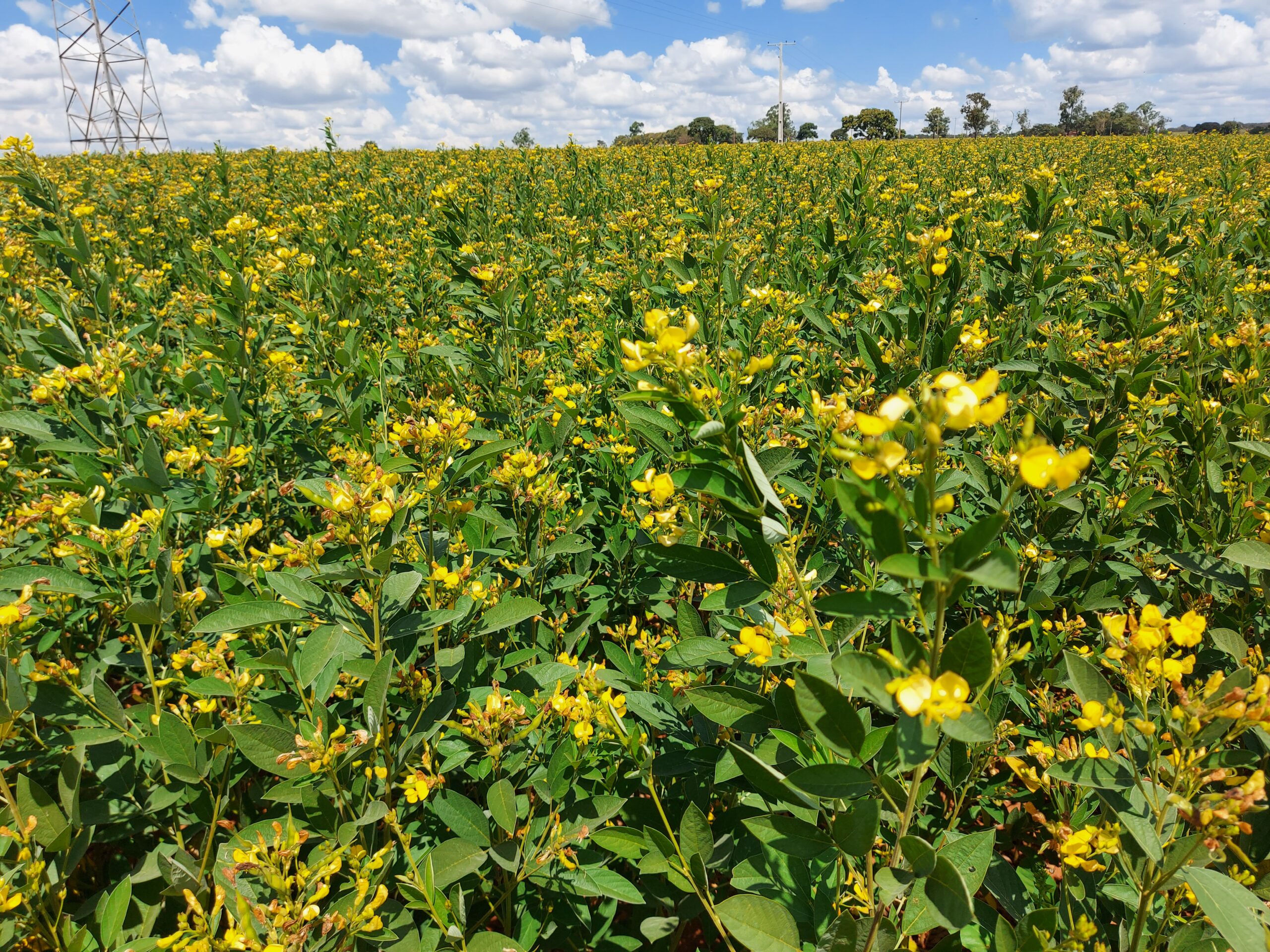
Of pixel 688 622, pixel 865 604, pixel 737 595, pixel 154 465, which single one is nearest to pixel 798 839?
pixel 737 595

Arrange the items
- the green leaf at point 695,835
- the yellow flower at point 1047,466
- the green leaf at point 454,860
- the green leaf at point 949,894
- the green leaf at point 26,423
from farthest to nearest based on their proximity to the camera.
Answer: the green leaf at point 26,423
the green leaf at point 454,860
the green leaf at point 695,835
the green leaf at point 949,894
the yellow flower at point 1047,466

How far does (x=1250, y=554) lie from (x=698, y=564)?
1.17 meters

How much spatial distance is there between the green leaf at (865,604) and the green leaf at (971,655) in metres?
0.06

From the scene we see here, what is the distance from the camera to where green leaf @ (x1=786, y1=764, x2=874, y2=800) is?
781 mm

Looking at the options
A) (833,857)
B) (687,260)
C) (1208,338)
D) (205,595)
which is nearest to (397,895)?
(205,595)

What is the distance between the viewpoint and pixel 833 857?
1.04 meters

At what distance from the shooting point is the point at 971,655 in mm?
666

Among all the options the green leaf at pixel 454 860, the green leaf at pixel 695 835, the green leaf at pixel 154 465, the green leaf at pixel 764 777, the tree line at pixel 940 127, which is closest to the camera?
the green leaf at pixel 764 777

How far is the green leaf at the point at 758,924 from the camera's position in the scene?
0.94 m

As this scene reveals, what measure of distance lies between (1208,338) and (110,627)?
4.52 metres

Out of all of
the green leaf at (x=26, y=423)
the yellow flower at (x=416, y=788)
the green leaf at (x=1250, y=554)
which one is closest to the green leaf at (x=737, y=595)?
the yellow flower at (x=416, y=788)

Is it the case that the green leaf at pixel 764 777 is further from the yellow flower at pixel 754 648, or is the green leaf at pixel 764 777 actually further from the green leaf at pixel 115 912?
the green leaf at pixel 115 912

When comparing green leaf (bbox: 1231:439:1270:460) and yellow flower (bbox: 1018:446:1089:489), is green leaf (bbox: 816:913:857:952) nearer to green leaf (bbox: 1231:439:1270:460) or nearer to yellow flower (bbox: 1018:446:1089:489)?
yellow flower (bbox: 1018:446:1089:489)

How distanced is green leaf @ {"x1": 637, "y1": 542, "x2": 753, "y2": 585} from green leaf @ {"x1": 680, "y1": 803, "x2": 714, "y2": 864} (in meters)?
0.46
